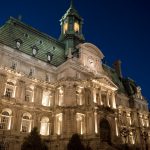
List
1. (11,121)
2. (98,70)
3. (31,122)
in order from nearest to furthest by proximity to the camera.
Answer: (11,121) < (31,122) < (98,70)

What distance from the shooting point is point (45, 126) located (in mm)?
38500

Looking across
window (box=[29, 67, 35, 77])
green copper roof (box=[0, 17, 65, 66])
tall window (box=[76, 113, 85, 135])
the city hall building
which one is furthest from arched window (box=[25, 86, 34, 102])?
tall window (box=[76, 113, 85, 135])

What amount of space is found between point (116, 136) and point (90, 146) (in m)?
7.81

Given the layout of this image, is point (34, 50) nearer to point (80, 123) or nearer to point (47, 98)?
point (47, 98)

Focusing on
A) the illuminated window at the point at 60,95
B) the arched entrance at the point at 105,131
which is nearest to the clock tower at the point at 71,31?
the illuminated window at the point at 60,95

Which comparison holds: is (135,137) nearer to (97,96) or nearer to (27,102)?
(97,96)

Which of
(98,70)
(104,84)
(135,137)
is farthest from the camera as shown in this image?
(135,137)

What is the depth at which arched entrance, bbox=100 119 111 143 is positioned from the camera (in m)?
39.2

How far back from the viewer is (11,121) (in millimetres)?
34219

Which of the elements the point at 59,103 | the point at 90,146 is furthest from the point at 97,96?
the point at 90,146

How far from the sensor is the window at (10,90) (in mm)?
35906

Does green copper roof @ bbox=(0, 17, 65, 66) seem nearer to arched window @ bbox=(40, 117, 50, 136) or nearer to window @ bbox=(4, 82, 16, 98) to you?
window @ bbox=(4, 82, 16, 98)

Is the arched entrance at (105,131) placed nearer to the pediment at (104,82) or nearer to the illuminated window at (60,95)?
the pediment at (104,82)

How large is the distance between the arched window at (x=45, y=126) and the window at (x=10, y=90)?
23.0 ft
